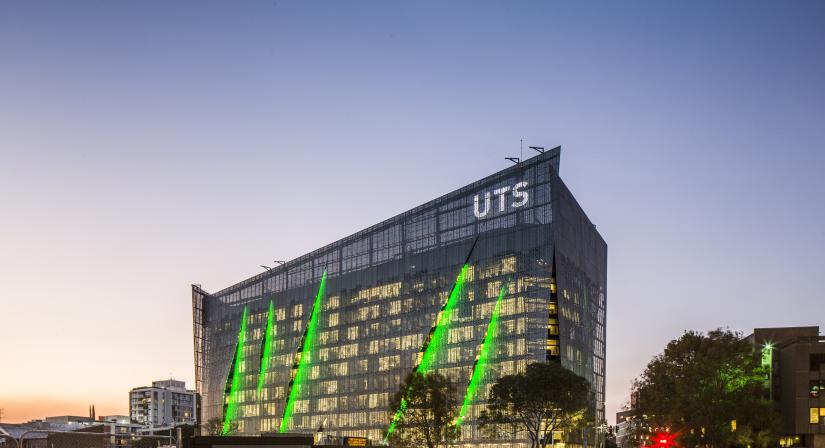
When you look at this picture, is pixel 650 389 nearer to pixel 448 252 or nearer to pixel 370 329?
pixel 448 252

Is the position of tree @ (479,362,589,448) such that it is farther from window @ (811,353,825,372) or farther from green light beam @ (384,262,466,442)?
green light beam @ (384,262,466,442)

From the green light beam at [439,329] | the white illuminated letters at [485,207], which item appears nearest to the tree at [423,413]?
the green light beam at [439,329]

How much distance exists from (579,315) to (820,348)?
169ft

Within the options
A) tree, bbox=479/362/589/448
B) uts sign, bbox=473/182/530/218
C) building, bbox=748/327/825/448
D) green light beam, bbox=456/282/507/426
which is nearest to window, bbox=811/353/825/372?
building, bbox=748/327/825/448

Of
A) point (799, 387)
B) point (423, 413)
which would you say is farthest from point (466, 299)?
point (799, 387)

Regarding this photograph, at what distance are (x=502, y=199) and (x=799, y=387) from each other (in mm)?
62453

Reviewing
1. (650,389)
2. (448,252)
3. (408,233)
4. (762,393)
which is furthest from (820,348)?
(408,233)

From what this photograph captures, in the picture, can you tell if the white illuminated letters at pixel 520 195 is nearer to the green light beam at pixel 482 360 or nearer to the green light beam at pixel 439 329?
the green light beam at pixel 482 360

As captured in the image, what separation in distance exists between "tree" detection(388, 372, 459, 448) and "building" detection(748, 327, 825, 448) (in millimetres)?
49526

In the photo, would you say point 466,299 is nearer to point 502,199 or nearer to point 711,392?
point 502,199

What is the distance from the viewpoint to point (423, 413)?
11681 centimetres

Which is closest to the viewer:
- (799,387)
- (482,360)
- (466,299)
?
(799,387)

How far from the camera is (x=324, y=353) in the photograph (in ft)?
648

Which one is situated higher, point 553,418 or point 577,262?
point 577,262
